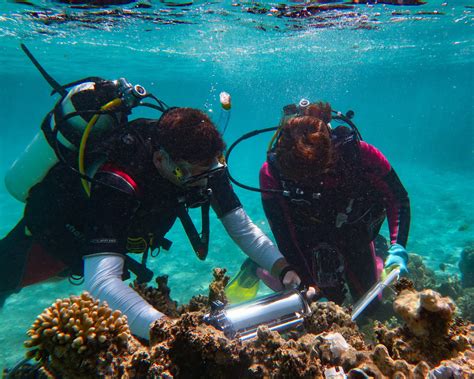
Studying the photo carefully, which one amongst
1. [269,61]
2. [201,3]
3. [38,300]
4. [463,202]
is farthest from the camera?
[269,61]

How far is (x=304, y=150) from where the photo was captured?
3920mm

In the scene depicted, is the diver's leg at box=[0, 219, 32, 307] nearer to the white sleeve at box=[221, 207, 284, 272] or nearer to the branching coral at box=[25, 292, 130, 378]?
the white sleeve at box=[221, 207, 284, 272]

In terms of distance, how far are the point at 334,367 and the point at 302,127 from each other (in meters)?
2.85

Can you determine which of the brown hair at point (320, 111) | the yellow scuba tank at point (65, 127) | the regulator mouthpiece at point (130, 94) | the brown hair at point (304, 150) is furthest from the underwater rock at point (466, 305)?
the yellow scuba tank at point (65, 127)

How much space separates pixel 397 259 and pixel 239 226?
2.41 m

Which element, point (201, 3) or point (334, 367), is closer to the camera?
point (334, 367)

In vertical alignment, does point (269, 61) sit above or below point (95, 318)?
below

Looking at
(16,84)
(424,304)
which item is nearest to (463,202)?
(424,304)

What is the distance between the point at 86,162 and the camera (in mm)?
3734

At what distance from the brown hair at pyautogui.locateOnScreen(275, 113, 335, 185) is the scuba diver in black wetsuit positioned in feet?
2.85

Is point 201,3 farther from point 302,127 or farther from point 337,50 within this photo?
point 337,50

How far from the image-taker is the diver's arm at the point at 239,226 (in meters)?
4.48

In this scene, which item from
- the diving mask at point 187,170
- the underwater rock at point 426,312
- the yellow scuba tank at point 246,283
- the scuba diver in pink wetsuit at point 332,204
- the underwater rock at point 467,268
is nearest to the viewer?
the underwater rock at point 426,312

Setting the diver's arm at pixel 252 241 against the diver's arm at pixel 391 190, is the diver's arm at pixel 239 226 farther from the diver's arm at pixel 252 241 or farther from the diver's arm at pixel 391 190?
the diver's arm at pixel 391 190
